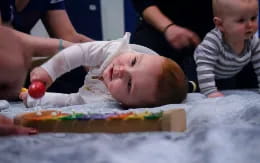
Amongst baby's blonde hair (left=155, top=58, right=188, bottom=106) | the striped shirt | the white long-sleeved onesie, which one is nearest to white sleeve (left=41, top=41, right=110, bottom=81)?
the white long-sleeved onesie

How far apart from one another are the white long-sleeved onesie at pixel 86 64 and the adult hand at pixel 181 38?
0.78ft

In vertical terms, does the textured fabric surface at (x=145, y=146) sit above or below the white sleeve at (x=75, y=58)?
above

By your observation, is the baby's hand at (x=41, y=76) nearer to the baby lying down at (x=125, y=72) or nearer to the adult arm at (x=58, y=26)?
the baby lying down at (x=125, y=72)

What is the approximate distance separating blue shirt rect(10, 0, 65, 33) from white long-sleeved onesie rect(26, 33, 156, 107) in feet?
0.77

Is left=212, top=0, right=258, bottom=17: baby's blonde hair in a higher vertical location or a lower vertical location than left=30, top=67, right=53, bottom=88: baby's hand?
higher

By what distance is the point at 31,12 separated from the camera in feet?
3.53

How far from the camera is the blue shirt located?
1.02 m

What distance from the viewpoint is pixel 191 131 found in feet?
1.52

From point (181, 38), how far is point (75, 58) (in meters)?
0.40

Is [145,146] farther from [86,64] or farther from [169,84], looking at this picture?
[86,64]

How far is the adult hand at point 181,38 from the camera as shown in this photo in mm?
1128

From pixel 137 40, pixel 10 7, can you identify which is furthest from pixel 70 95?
pixel 137 40

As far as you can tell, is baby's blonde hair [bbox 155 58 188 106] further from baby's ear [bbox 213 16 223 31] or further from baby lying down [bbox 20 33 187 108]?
baby's ear [bbox 213 16 223 31]

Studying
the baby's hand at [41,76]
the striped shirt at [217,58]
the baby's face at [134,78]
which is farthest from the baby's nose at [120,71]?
the striped shirt at [217,58]
